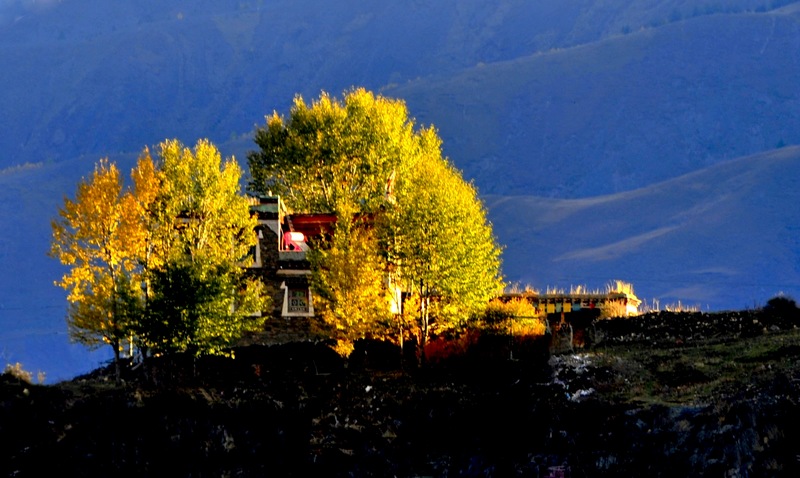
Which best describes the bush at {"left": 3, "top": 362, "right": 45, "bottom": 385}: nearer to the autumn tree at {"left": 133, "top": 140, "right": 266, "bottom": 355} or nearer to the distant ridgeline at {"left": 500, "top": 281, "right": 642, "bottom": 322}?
the autumn tree at {"left": 133, "top": 140, "right": 266, "bottom": 355}

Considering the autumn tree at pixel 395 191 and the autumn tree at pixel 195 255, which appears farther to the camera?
the autumn tree at pixel 395 191

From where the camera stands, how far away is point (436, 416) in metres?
56.9

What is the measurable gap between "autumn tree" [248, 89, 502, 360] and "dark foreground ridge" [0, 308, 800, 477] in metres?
3.80

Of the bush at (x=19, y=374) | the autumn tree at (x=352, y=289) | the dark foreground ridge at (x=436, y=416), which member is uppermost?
the autumn tree at (x=352, y=289)

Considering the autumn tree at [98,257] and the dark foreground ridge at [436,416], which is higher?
the autumn tree at [98,257]

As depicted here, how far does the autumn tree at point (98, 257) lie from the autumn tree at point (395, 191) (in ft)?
33.9

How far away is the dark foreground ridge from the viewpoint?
45.4m

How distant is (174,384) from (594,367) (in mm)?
18378

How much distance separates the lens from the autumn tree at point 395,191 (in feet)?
220

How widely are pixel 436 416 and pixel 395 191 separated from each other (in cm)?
3107

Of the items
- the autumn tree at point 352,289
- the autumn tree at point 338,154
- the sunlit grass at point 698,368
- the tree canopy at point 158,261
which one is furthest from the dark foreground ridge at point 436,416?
the autumn tree at point 338,154

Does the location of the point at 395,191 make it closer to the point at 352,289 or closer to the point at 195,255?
the point at 352,289

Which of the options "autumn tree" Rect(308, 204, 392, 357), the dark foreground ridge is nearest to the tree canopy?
the dark foreground ridge

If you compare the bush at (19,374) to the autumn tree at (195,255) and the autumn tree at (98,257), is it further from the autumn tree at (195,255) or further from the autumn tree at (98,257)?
the autumn tree at (195,255)
